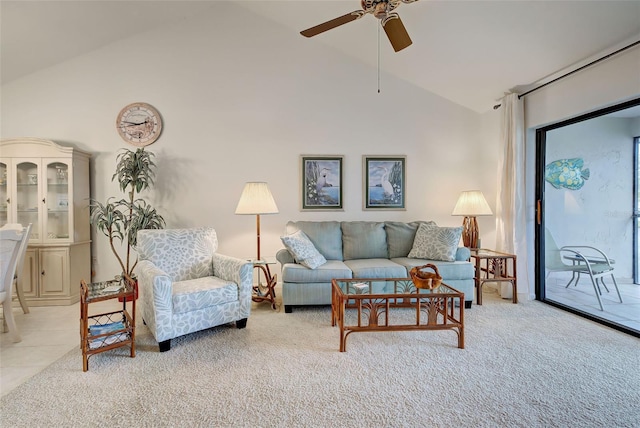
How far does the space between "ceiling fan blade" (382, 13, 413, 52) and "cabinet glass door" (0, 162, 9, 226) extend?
170 inches

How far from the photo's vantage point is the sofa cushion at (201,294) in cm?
241

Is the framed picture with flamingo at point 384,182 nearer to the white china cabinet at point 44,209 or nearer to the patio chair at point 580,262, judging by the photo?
the patio chair at point 580,262

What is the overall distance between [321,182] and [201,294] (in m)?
2.26

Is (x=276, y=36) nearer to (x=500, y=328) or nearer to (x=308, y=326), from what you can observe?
(x=308, y=326)

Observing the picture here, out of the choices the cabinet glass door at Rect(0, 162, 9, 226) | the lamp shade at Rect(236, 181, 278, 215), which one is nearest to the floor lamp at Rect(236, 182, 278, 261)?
the lamp shade at Rect(236, 181, 278, 215)

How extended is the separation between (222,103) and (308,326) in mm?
3089

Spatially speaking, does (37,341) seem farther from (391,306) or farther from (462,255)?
(462,255)

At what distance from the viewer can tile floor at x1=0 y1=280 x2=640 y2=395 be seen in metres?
2.15

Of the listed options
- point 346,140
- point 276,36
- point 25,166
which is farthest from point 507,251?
point 25,166

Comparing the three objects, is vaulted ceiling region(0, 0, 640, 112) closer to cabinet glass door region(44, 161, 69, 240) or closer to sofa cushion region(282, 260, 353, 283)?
cabinet glass door region(44, 161, 69, 240)

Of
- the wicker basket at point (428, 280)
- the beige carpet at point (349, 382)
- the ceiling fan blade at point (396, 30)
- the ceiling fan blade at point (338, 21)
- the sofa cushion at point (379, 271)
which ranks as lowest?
the beige carpet at point (349, 382)

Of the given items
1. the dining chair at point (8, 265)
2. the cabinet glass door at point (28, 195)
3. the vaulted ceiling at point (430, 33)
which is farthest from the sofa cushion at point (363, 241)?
the cabinet glass door at point (28, 195)

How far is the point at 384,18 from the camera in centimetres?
223

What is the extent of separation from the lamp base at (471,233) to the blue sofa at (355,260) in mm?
394
